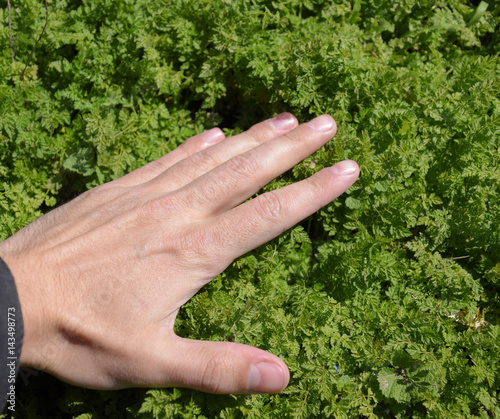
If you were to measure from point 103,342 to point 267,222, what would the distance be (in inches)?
51.4

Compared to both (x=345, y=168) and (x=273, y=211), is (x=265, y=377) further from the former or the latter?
(x=345, y=168)

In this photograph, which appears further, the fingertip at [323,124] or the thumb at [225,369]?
the fingertip at [323,124]

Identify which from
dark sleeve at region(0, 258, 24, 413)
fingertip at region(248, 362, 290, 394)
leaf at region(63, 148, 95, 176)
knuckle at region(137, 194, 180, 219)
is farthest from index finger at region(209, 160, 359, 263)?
leaf at region(63, 148, 95, 176)

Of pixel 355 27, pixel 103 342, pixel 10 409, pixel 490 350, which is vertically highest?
pixel 355 27

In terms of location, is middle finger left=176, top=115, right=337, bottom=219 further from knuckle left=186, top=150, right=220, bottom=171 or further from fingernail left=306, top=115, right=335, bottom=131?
knuckle left=186, top=150, right=220, bottom=171

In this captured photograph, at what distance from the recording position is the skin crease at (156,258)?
9.05 ft

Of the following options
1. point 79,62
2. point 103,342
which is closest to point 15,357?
point 103,342

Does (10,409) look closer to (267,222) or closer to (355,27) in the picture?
(267,222)

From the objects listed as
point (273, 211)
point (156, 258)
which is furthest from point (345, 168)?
point (156, 258)

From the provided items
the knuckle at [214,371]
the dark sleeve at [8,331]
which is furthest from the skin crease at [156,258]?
the dark sleeve at [8,331]

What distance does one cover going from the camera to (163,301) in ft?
9.59

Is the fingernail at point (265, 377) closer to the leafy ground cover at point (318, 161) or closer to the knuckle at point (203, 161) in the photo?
the leafy ground cover at point (318, 161)

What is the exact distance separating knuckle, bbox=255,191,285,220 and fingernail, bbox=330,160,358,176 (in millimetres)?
532

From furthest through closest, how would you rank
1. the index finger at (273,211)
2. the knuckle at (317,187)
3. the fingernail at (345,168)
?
the fingernail at (345,168), the knuckle at (317,187), the index finger at (273,211)
